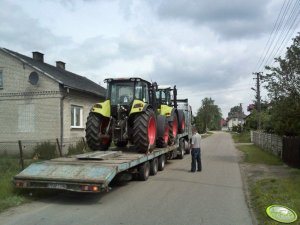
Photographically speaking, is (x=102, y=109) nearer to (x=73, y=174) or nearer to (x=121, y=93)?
(x=121, y=93)

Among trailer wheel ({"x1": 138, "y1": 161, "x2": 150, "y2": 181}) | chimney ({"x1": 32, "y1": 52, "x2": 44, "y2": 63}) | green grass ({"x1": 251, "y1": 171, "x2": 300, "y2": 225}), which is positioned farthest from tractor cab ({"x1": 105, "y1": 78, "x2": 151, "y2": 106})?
chimney ({"x1": 32, "y1": 52, "x2": 44, "y2": 63})

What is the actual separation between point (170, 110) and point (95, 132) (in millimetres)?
4845

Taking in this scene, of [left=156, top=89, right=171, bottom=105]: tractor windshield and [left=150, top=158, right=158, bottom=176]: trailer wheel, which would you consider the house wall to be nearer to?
[left=156, top=89, right=171, bottom=105]: tractor windshield

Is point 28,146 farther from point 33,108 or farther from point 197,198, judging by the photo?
point 197,198

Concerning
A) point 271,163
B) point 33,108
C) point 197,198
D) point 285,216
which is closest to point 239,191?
point 197,198

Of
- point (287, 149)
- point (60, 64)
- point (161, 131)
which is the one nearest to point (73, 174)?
point (161, 131)

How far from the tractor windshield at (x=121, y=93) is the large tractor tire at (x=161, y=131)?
75.3 inches

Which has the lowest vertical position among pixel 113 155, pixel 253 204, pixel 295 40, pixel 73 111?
pixel 253 204

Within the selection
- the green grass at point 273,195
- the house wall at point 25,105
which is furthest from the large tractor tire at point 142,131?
the house wall at point 25,105

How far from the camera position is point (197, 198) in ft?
32.3

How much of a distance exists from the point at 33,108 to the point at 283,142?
13.3 m

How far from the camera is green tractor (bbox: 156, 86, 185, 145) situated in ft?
56.7

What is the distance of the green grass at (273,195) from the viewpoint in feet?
27.4

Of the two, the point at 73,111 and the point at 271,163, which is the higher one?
the point at 73,111
